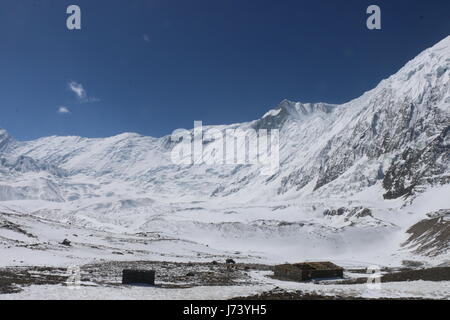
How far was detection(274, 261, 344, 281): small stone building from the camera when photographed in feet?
155

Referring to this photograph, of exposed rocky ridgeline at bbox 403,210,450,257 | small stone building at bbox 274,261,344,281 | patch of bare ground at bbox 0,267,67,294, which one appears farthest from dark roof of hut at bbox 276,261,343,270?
exposed rocky ridgeline at bbox 403,210,450,257

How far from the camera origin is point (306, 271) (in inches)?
1861

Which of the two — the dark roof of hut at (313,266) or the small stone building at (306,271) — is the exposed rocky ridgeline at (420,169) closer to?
the dark roof of hut at (313,266)

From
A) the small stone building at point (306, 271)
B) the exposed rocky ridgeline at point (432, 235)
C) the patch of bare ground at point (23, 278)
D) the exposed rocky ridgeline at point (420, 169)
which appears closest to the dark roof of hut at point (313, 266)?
the small stone building at point (306, 271)

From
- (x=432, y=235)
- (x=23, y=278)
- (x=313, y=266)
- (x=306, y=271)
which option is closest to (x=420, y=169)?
(x=432, y=235)

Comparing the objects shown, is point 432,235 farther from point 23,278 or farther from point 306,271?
point 23,278

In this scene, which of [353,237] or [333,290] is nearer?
[333,290]

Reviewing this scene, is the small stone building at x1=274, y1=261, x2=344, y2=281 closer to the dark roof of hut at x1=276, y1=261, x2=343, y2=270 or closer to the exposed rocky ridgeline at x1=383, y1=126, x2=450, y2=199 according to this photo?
the dark roof of hut at x1=276, y1=261, x2=343, y2=270

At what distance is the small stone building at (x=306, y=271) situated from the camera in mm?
47325

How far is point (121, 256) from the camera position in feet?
241

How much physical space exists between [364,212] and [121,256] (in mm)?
88129
